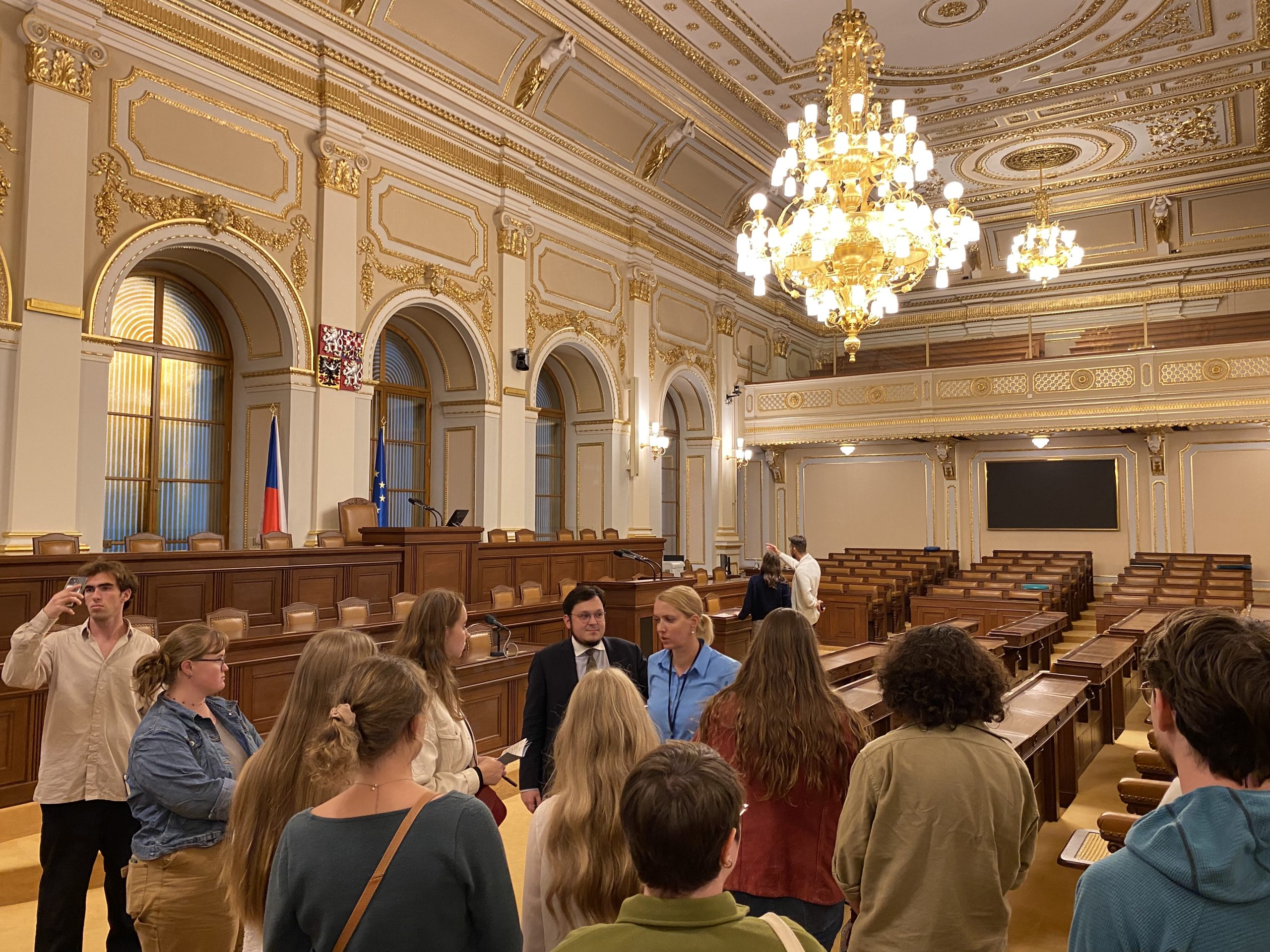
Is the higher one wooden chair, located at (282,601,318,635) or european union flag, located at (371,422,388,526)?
european union flag, located at (371,422,388,526)

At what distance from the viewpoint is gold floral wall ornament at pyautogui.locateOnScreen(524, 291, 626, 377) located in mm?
10633

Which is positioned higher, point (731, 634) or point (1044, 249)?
point (1044, 249)

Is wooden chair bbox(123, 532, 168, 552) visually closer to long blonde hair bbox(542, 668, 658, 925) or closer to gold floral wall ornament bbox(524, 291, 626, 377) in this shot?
gold floral wall ornament bbox(524, 291, 626, 377)

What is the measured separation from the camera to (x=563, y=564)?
948 cm

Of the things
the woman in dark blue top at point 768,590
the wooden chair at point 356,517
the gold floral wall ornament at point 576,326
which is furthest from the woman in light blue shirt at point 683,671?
the gold floral wall ornament at point 576,326

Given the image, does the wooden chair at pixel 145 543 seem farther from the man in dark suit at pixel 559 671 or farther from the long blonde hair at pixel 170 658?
the long blonde hair at pixel 170 658

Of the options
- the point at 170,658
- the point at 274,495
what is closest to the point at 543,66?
the point at 274,495

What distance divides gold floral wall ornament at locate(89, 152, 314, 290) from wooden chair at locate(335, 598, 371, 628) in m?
3.21

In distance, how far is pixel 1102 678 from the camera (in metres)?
5.12

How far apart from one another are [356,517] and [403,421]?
2.55 metres

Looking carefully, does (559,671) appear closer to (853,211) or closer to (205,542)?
(205,542)

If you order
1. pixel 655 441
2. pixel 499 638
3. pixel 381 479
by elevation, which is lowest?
pixel 499 638

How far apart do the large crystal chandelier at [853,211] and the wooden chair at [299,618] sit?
4.48 metres

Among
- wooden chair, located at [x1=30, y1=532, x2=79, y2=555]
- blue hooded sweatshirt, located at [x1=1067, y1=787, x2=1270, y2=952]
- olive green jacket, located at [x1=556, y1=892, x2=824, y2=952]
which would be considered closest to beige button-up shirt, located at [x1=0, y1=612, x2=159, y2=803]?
olive green jacket, located at [x1=556, y1=892, x2=824, y2=952]
